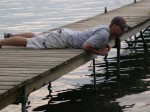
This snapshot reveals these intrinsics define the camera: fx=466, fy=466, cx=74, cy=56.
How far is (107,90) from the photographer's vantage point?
13.5 metres

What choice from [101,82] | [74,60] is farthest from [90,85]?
[74,60]

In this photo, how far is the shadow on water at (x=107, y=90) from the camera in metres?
11.8

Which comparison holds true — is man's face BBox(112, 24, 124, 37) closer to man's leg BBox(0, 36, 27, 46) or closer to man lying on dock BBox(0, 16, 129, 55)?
man lying on dock BBox(0, 16, 129, 55)

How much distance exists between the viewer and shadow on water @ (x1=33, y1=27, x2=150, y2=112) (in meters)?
11.8

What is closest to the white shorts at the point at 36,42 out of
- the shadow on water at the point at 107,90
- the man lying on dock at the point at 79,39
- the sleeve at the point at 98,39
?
the man lying on dock at the point at 79,39

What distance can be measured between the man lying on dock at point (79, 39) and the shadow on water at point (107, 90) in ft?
4.76

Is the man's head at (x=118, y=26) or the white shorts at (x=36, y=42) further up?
the man's head at (x=118, y=26)

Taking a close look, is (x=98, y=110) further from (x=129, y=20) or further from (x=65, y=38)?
(x=129, y=20)

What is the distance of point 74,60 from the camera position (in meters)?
10.6

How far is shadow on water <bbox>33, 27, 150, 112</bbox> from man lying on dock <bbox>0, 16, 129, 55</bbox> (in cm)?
145

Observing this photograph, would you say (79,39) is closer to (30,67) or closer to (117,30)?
(117,30)

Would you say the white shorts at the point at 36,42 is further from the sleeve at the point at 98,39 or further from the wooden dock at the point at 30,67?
the sleeve at the point at 98,39

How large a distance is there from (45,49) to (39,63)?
1.78 metres

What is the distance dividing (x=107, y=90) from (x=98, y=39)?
2.82m
